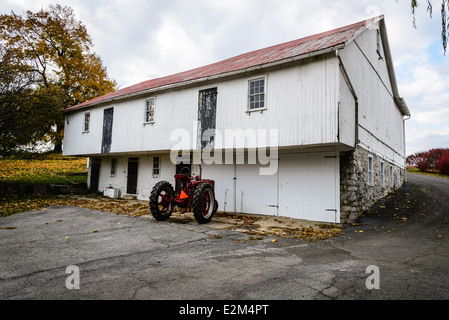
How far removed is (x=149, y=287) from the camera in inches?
139

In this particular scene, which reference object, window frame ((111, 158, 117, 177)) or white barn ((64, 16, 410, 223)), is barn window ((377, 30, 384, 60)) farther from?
window frame ((111, 158, 117, 177))

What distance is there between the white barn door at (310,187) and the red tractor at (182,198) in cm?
317

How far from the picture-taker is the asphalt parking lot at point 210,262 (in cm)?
342

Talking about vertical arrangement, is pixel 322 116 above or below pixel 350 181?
above

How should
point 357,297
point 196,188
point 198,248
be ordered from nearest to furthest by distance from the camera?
point 357,297
point 198,248
point 196,188

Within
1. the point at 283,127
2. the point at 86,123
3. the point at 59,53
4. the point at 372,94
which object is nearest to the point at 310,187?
the point at 283,127

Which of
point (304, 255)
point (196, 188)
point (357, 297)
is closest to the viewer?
point (357, 297)

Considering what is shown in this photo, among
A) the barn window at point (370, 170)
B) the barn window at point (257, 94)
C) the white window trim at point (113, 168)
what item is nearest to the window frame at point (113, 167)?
the white window trim at point (113, 168)

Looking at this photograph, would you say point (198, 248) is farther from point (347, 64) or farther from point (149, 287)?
point (347, 64)

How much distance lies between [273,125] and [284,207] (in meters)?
3.35

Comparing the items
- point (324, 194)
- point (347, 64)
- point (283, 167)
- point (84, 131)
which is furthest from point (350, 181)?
point (84, 131)

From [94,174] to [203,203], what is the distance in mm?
13407

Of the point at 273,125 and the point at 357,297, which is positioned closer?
the point at 357,297

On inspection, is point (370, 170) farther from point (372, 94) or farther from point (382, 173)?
point (372, 94)
